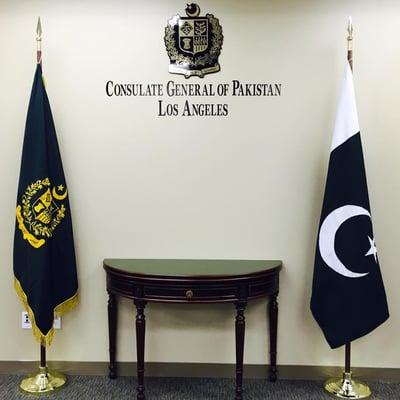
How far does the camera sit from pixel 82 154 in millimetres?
3316

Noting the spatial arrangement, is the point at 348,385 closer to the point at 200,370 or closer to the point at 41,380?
the point at 200,370

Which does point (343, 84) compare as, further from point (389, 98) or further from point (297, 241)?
point (297, 241)

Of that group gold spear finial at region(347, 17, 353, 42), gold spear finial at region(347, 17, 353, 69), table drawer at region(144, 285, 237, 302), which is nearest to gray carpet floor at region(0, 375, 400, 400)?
table drawer at region(144, 285, 237, 302)

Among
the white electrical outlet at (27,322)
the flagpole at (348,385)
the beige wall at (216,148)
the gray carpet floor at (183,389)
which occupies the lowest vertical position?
the gray carpet floor at (183,389)

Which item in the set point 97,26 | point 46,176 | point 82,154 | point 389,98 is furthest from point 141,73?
point 389,98

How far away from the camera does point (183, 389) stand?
322 cm

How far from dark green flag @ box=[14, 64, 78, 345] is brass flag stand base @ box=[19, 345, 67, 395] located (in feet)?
0.60

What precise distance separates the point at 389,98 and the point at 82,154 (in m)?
1.85

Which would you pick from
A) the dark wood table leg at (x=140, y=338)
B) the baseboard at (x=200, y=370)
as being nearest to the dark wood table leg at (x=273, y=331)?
the baseboard at (x=200, y=370)

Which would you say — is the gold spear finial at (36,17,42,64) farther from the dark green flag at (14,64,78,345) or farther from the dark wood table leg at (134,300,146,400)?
the dark wood table leg at (134,300,146,400)

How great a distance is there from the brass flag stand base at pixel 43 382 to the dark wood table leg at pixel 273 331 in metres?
1.25

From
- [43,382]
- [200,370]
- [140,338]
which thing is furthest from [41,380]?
[200,370]

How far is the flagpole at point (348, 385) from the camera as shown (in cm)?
311

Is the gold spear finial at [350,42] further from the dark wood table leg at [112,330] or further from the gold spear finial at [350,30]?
the dark wood table leg at [112,330]
